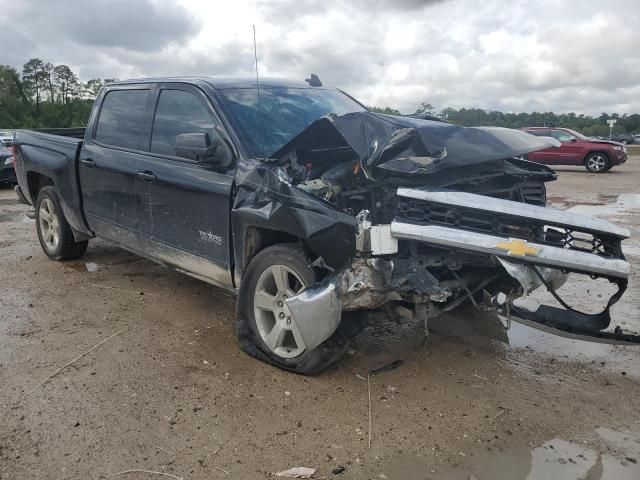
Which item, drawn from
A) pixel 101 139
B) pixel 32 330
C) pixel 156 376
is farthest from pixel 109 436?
pixel 101 139

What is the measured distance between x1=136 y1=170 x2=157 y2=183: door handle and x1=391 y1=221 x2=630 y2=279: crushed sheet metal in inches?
85.5

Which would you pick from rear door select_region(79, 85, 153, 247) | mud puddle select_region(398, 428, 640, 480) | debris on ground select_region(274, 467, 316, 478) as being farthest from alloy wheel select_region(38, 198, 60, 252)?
mud puddle select_region(398, 428, 640, 480)

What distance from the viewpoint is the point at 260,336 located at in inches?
149

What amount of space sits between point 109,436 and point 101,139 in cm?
317

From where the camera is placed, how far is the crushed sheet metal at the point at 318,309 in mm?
3270

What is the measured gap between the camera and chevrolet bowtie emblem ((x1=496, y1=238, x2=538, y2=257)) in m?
3.00

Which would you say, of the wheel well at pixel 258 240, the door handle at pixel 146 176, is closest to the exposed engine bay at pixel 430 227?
the wheel well at pixel 258 240

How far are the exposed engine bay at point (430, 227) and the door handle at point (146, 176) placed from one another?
3.90 ft

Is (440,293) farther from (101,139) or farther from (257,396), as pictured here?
(101,139)

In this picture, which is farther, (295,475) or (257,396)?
(257,396)

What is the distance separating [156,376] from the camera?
3691mm

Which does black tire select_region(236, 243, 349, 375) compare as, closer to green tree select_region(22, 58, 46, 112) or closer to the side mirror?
the side mirror

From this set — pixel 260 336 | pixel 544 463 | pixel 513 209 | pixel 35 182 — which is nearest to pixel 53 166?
pixel 35 182

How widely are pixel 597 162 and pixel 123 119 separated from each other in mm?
18142
